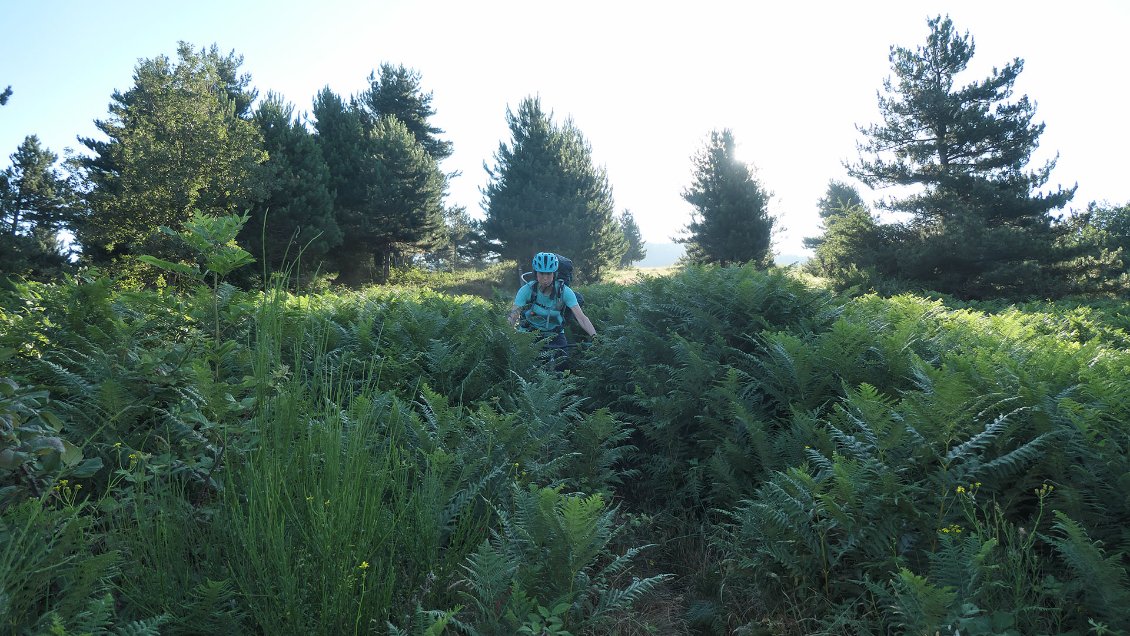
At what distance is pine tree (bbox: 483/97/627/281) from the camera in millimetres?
41281

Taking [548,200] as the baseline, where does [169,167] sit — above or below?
below

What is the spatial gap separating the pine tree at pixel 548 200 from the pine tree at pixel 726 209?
692 centimetres

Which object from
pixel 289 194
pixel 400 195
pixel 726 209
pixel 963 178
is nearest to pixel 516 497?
pixel 963 178

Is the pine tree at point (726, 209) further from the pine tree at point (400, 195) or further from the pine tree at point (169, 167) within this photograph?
the pine tree at point (169, 167)

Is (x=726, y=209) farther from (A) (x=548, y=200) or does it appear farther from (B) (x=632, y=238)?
(B) (x=632, y=238)

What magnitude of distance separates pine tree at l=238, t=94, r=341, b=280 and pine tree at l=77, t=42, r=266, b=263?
144 centimetres

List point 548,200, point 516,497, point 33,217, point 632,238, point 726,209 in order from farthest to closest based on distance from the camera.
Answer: point 632,238, point 548,200, point 726,209, point 33,217, point 516,497

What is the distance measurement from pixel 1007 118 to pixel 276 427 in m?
29.8

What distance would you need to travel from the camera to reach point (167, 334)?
4355mm

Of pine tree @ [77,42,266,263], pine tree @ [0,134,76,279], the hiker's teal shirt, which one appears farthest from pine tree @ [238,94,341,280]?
the hiker's teal shirt

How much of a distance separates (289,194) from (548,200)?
1642cm

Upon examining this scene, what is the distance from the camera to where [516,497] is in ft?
9.72

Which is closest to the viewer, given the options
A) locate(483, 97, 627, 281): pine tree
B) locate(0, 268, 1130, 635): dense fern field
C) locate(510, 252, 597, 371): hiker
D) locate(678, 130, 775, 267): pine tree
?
locate(0, 268, 1130, 635): dense fern field

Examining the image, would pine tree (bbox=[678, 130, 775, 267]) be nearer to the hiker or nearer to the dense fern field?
the hiker
